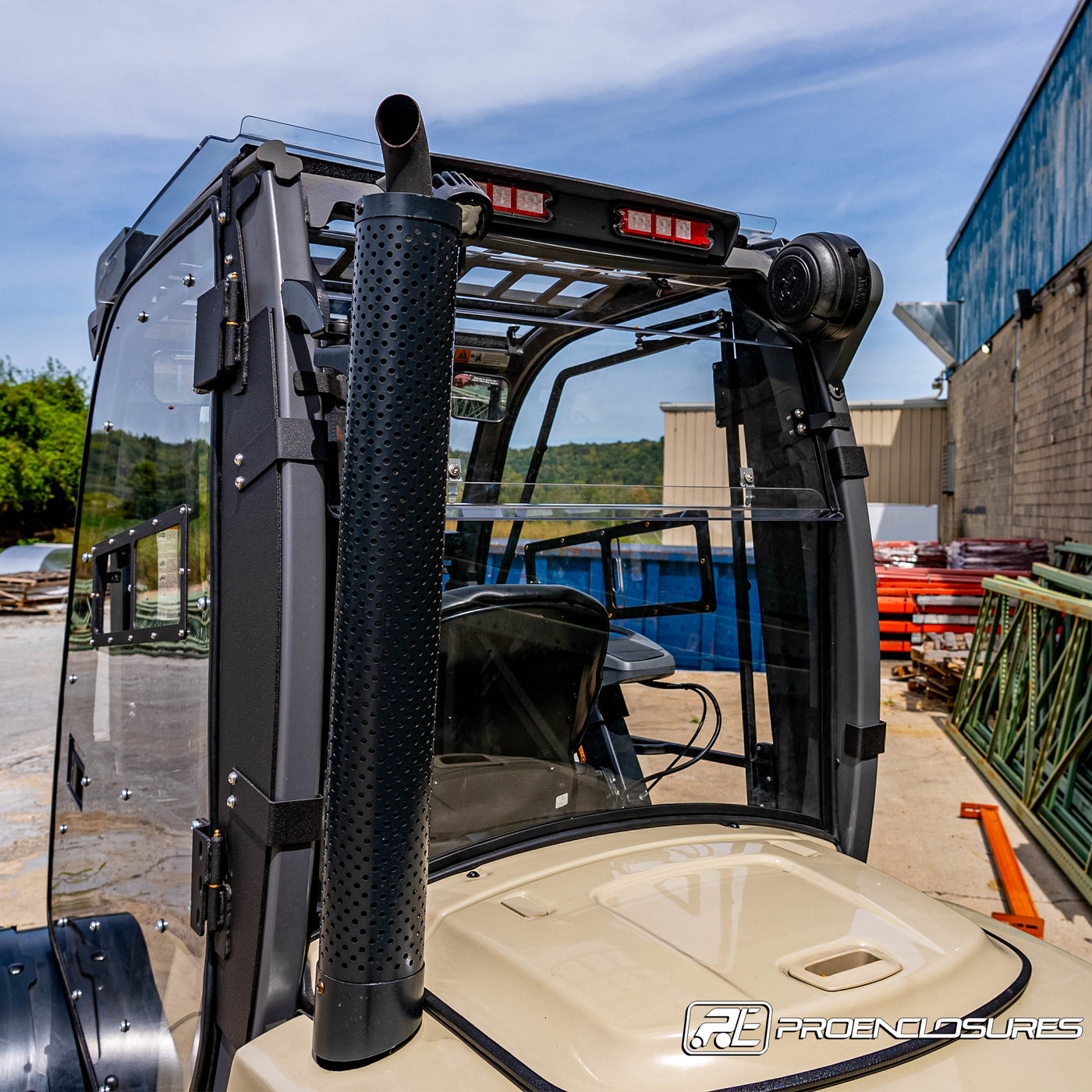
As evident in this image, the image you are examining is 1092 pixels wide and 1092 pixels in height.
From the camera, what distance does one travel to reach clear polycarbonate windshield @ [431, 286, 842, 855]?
75.1 inches

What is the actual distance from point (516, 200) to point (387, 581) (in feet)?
3.52

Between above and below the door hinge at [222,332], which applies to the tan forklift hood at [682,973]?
A: below

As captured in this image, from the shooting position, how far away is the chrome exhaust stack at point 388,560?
3.42 ft

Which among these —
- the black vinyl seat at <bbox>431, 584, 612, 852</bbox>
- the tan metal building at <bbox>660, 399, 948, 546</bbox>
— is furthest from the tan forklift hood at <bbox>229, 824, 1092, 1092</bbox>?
the tan metal building at <bbox>660, 399, 948, 546</bbox>

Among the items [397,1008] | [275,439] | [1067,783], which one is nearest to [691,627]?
[275,439]

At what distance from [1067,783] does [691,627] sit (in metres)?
4.07

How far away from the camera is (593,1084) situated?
1135mm

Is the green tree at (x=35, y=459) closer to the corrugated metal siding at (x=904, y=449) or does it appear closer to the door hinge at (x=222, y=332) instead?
the corrugated metal siding at (x=904, y=449)

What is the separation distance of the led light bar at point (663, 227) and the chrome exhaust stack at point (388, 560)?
→ 0.97m

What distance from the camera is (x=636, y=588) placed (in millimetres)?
2102

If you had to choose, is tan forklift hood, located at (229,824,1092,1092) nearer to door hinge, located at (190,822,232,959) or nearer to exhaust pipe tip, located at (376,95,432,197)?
door hinge, located at (190,822,232,959)

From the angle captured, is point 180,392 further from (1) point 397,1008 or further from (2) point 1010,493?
(2) point 1010,493

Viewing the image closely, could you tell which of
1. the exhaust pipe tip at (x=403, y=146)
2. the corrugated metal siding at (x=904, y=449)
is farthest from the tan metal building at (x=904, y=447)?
the exhaust pipe tip at (x=403, y=146)

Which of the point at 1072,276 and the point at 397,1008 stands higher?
the point at 1072,276
